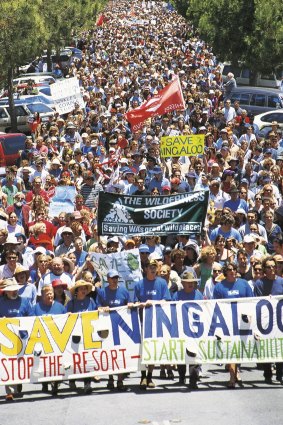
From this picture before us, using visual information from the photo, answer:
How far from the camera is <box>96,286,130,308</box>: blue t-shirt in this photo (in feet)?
43.8

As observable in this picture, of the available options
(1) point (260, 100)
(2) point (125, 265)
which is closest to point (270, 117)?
(1) point (260, 100)

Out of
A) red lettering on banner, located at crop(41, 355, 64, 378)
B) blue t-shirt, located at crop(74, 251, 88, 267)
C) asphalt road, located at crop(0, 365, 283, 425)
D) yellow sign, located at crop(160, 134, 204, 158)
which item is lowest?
asphalt road, located at crop(0, 365, 283, 425)

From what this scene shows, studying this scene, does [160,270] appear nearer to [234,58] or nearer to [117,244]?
[117,244]

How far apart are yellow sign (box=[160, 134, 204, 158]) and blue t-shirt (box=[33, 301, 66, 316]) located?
824 centimetres

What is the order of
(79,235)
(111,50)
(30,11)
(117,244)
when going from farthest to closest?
(111,50)
(30,11)
(79,235)
(117,244)

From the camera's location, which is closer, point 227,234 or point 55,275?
point 55,275

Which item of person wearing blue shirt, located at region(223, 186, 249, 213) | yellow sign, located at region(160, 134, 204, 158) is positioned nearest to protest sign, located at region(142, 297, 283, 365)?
person wearing blue shirt, located at region(223, 186, 249, 213)

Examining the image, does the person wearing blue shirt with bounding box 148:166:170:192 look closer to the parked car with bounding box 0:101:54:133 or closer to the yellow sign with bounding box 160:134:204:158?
the yellow sign with bounding box 160:134:204:158

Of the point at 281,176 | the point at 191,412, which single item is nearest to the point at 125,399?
the point at 191,412

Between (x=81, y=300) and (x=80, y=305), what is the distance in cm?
5

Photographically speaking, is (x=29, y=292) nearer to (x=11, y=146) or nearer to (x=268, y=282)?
(x=268, y=282)

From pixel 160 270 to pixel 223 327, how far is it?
41.8 inches

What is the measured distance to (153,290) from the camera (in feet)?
44.0

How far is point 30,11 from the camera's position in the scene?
39219 mm
